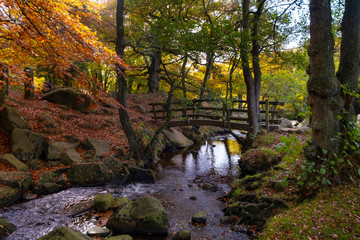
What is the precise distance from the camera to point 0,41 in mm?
6570

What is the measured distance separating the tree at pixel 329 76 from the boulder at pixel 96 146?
794 centimetres

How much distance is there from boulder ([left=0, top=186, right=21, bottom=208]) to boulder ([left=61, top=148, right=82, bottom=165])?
7.14 feet

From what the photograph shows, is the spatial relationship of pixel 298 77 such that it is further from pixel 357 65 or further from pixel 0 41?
pixel 0 41

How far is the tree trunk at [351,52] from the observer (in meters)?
4.38

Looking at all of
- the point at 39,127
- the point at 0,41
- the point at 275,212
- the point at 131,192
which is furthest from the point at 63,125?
the point at 275,212

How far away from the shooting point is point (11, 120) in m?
8.34

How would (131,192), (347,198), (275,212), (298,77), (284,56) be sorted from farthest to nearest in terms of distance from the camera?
1. (298,77)
2. (284,56)
3. (131,192)
4. (275,212)
5. (347,198)

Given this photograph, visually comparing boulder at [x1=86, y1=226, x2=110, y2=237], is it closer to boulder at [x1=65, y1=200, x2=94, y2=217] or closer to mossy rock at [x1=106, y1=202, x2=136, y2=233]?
mossy rock at [x1=106, y1=202, x2=136, y2=233]

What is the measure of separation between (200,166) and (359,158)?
7450 millimetres

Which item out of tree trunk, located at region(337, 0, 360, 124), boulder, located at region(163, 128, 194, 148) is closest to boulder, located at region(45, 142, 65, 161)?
boulder, located at region(163, 128, 194, 148)

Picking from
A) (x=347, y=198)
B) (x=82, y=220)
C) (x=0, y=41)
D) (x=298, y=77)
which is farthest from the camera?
(x=298, y=77)

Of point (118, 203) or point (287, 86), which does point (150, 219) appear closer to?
point (118, 203)

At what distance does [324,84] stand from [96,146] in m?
8.62

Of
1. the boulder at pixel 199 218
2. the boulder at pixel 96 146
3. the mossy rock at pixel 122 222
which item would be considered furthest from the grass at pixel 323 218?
the boulder at pixel 96 146
